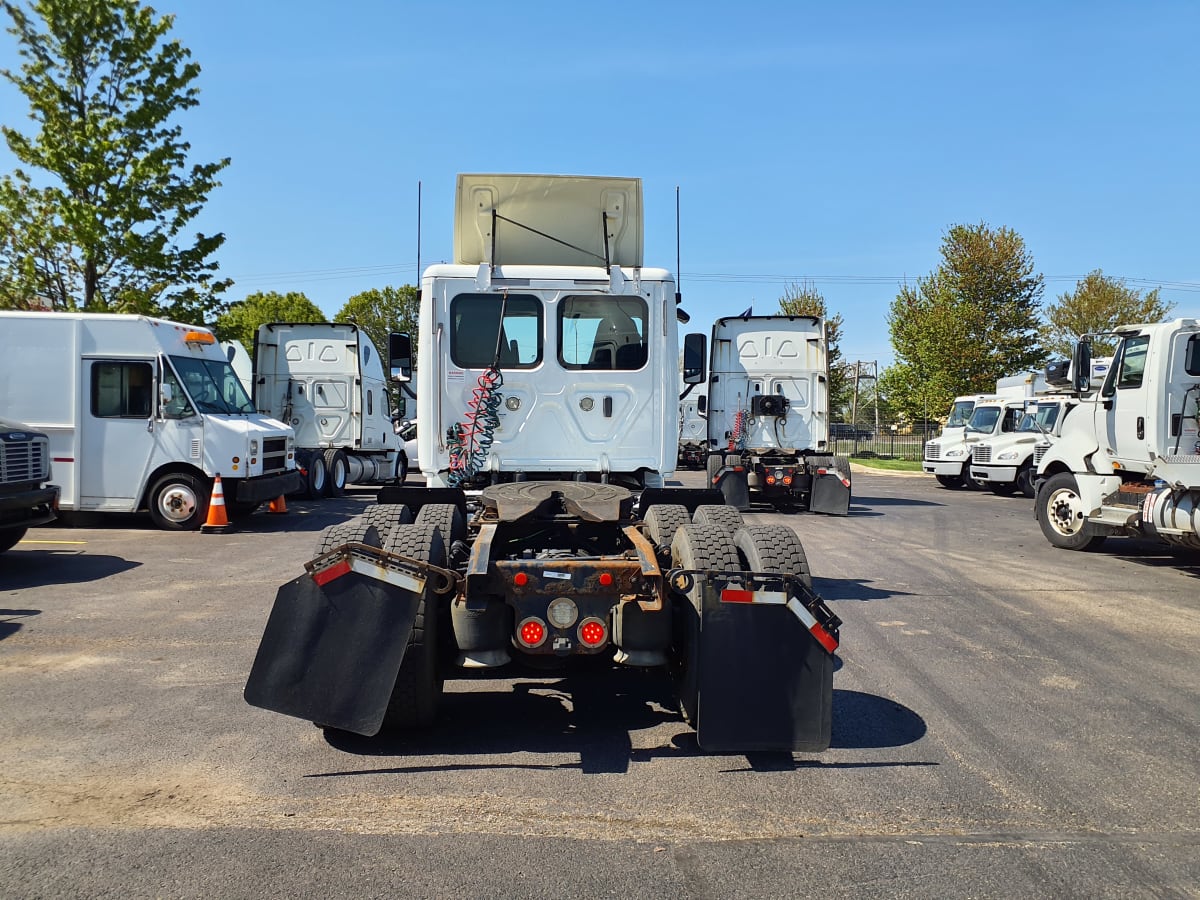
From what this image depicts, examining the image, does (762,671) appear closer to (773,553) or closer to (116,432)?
(773,553)

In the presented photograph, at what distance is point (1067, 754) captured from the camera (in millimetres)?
4555

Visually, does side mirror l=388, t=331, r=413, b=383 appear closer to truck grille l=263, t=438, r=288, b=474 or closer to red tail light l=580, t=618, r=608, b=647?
red tail light l=580, t=618, r=608, b=647

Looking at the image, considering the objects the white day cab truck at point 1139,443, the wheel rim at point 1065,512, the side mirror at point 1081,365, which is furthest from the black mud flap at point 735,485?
the side mirror at point 1081,365

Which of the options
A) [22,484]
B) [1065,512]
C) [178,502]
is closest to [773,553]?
[22,484]

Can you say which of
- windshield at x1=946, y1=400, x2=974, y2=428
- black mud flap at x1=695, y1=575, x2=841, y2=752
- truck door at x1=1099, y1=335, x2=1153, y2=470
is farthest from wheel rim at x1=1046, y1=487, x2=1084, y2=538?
windshield at x1=946, y1=400, x2=974, y2=428

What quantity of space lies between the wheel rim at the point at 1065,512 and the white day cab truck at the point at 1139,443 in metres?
0.02

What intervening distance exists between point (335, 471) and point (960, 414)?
54.8 feet

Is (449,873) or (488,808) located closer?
(449,873)

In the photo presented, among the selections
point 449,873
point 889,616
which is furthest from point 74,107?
point 449,873

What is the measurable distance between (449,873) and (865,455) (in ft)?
133

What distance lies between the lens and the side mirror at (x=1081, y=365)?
1107cm

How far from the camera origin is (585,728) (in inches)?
192

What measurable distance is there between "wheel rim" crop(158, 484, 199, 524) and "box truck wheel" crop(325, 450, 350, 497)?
5.49 metres

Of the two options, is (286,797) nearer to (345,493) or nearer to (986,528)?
(986,528)
